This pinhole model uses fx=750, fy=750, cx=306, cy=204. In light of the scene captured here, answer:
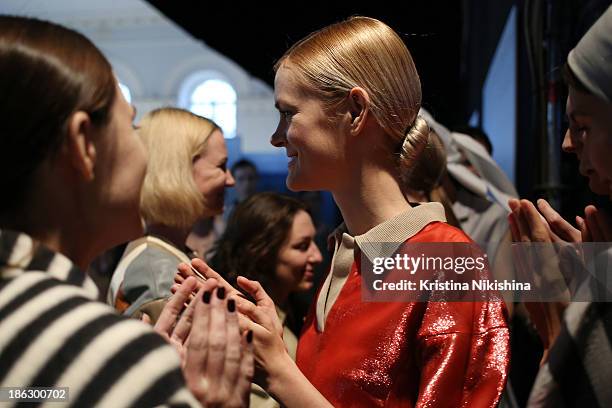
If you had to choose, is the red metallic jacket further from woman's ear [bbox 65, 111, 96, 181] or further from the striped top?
woman's ear [bbox 65, 111, 96, 181]

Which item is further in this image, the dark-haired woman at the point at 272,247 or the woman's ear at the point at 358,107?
the dark-haired woman at the point at 272,247

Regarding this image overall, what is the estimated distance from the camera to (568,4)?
1.78m

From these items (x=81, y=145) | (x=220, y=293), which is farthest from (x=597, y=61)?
(x=81, y=145)

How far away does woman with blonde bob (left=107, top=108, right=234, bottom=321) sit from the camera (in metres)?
2.09

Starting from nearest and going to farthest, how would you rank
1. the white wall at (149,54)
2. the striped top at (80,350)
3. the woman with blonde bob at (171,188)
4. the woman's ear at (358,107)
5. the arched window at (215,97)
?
the striped top at (80,350) → the woman's ear at (358,107) → the woman with blonde bob at (171,188) → the white wall at (149,54) → the arched window at (215,97)

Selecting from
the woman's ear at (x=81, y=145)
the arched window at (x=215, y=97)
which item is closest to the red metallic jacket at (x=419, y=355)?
the woman's ear at (x=81, y=145)

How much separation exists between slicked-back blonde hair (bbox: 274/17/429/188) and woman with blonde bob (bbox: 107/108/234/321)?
826 mm

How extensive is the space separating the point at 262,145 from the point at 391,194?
16298 mm

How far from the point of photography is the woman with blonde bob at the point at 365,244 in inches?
49.1

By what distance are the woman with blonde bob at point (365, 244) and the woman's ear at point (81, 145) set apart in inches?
12.5

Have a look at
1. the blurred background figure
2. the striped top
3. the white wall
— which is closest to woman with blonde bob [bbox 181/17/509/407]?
the striped top

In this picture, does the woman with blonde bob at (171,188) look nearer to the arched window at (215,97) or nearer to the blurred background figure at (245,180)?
the blurred background figure at (245,180)

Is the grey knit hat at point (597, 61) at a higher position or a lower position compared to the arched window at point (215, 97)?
higher

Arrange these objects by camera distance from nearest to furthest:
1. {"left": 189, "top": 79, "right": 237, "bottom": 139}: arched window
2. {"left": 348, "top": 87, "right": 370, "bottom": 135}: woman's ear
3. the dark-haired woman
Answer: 1. {"left": 348, "top": 87, "right": 370, "bottom": 135}: woman's ear
2. the dark-haired woman
3. {"left": 189, "top": 79, "right": 237, "bottom": 139}: arched window
